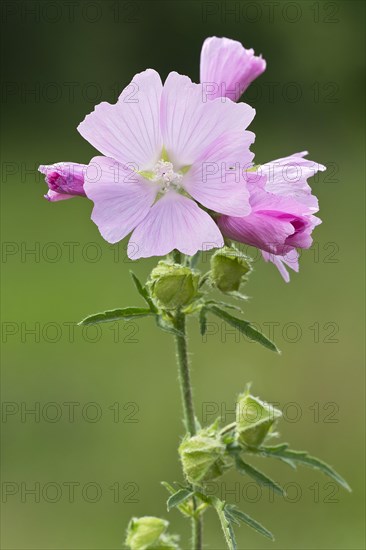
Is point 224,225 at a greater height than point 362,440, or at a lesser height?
greater

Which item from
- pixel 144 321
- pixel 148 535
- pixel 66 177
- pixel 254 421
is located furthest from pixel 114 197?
pixel 144 321

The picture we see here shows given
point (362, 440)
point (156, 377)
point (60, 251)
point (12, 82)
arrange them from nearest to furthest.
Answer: point (362, 440) → point (156, 377) → point (60, 251) → point (12, 82)

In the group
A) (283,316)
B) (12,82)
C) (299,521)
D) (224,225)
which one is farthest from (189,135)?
(12,82)

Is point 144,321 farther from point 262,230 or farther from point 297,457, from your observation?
point 262,230

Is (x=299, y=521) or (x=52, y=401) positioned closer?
(x=299, y=521)

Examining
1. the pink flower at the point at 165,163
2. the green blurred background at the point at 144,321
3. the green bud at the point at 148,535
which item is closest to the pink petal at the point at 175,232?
the pink flower at the point at 165,163

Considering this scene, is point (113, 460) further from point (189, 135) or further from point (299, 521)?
point (189, 135)
